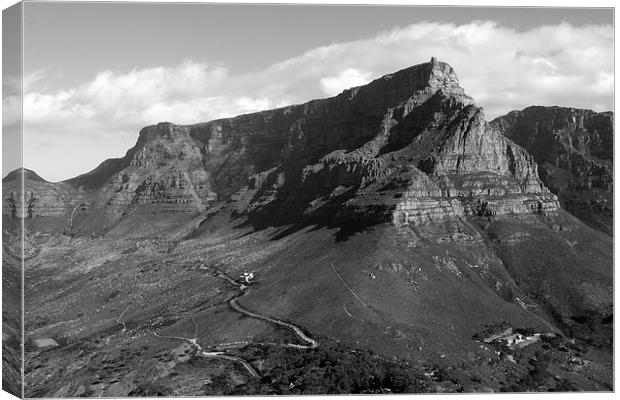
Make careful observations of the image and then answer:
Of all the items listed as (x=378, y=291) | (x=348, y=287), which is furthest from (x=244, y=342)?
(x=378, y=291)

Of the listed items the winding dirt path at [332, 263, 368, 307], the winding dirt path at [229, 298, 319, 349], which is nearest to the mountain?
the winding dirt path at [229, 298, 319, 349]

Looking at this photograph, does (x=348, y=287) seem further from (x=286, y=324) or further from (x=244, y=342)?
(x=244, y=342)

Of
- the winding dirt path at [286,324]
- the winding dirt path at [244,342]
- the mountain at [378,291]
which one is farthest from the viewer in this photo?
the winding dirt path at [286,324]

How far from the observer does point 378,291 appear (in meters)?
111

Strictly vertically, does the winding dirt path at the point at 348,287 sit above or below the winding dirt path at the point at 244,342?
above

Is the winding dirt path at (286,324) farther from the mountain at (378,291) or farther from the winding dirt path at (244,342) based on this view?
the mountain at (378,291)

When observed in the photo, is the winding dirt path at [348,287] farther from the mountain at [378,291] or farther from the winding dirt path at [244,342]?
the winding dirt path at [244,342]

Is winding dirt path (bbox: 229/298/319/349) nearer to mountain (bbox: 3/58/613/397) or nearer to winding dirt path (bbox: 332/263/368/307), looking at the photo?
mountain (bbox: 3/58/613/397)

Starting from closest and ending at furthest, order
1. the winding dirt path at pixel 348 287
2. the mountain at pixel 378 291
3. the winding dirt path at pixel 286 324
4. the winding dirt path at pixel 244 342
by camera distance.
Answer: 1. the mountain at pixel 378 291
2. the winding dirt path at pixel 244 342
3. the winding dirt path at pixel 286 324
4. the winding dirt path at pixel 348 287

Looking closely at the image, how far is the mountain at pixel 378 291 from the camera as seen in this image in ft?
271

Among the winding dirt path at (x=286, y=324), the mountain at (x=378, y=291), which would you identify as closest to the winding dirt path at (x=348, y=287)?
the mountain at (x=378, y=291)

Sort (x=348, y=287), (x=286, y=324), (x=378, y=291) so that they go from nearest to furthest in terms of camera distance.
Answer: (x=286, y=324) < (x=378, y=291) < (x=348, y=287)

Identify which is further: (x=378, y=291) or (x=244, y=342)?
(x=378, y=291)

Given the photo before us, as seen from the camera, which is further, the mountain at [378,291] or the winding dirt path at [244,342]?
the winding dirt path at [244,342]
